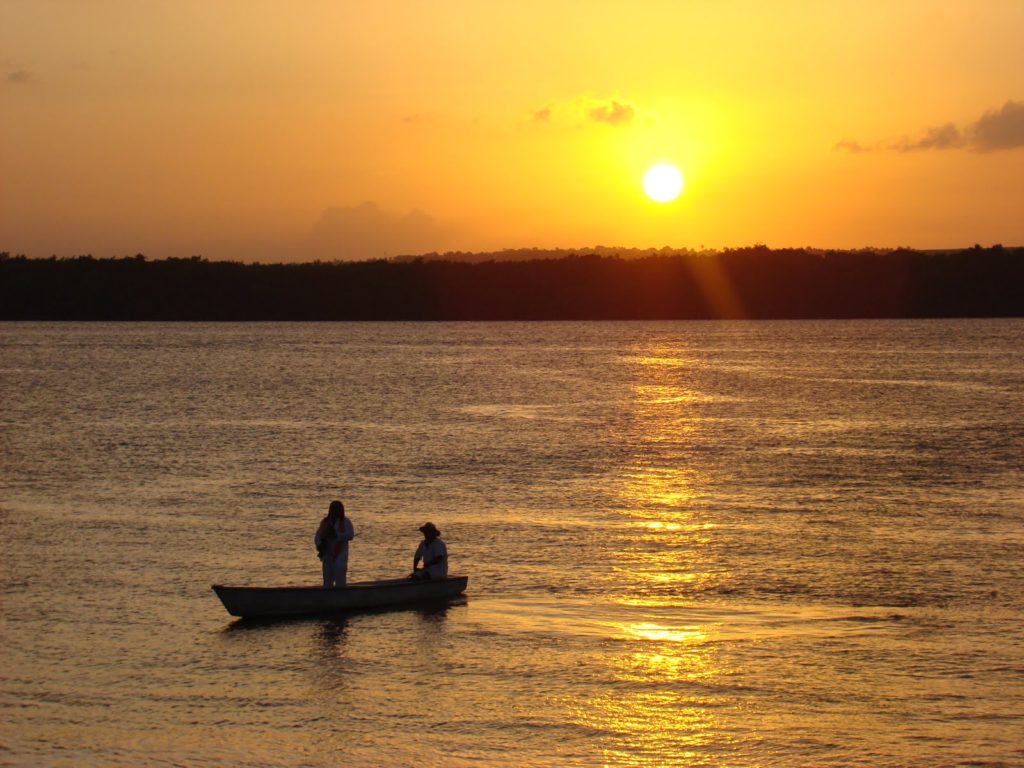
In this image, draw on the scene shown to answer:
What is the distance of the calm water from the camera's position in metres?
Result: 18.1

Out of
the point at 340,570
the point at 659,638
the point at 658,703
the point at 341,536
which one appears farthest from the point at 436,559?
the point at 658,703

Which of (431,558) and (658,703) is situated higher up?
(431,558)

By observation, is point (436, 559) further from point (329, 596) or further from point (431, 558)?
point (329, 596)

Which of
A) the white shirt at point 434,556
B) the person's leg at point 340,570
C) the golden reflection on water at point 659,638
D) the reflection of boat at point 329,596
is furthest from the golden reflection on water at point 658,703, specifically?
the person's leg at point 340,570

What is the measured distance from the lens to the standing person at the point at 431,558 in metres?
25.8

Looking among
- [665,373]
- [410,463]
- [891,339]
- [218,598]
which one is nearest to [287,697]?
[218,598]

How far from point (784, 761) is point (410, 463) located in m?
34.2

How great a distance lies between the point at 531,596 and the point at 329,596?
4070 millimetres

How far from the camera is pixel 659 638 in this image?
22891mm

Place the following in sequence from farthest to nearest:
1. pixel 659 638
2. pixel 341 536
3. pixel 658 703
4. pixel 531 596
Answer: pixel 531 596
pixel 341 536
pixel 659 638
pixel 658 703

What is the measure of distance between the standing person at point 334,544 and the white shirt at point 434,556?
1687mm

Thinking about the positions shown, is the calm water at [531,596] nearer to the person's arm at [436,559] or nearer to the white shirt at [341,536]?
the person's arm at [436,559]

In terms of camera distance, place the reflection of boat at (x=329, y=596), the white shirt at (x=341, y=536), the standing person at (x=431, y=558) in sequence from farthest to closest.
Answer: the standing person at (x=431, y=558) → the white shirt at (x=341, y=536) → the reflection of boat at (x=329, y=596)

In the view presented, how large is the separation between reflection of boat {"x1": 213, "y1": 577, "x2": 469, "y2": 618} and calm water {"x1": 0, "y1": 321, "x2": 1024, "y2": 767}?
35 cm
